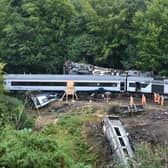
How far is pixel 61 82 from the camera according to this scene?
43.0m

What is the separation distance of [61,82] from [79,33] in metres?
8.40

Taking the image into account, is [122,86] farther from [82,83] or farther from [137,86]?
[82,83]

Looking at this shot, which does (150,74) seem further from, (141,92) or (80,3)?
(80,3)

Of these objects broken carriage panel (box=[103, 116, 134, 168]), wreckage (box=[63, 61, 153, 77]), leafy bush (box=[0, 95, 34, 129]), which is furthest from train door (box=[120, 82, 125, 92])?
leafy bush (box=[0, 95, 34, 129])

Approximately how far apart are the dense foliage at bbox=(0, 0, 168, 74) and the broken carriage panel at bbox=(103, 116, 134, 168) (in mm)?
14867

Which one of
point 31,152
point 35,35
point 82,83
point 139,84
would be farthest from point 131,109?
point 31,152

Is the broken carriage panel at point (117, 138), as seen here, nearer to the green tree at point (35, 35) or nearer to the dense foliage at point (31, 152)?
the dense foliage at point (31, 152)

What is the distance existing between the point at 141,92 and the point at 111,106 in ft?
19.1

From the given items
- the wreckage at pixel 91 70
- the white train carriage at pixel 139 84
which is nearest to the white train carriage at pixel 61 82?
the white train carriage at pixel 139 84

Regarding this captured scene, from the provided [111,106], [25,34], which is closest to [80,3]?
[25,34]

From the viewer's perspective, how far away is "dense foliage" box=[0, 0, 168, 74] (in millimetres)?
45688

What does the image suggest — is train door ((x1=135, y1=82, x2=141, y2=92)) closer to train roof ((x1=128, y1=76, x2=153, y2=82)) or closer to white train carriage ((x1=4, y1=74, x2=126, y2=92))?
train roof ((x1=128, y1=76, x2=153, y2=82))

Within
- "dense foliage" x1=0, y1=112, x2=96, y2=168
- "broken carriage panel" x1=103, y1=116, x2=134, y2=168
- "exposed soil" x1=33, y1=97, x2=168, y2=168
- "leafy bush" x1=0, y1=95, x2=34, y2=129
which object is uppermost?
"dense foliage" x1=0, y1=112, x2=96, y2=168

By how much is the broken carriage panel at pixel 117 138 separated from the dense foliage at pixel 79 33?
48.8ft
